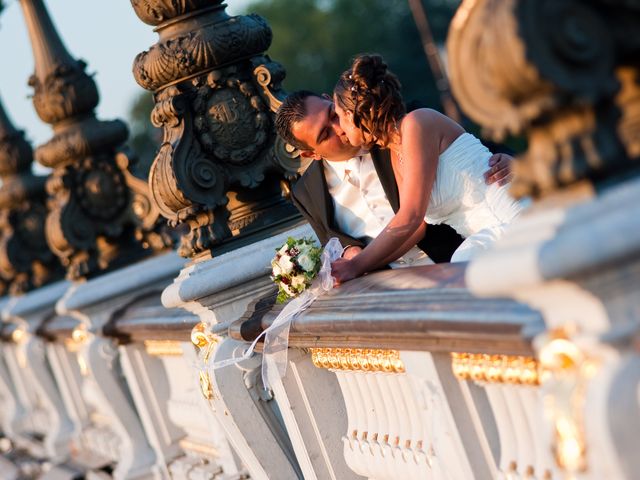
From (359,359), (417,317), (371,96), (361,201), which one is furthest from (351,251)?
(417,317)

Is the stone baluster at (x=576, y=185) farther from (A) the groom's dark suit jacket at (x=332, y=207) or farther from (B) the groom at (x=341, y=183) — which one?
(A) the groom's dark suit jacket at (x=332, y=207)

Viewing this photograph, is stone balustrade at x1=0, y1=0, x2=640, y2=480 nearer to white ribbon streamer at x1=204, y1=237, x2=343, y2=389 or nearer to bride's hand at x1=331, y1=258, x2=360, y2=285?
white ribbon streamer at x1=204, y1=237, x2=343, y2=389

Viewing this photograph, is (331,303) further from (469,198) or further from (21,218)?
(21,218)

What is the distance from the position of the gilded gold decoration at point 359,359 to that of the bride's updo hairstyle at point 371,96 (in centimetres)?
98

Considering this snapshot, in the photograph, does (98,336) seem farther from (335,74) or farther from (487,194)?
(335,74)

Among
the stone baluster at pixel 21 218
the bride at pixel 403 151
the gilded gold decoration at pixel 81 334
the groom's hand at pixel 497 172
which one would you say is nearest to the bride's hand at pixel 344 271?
the bride at pixel 403 151

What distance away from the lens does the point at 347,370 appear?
5.88 meters

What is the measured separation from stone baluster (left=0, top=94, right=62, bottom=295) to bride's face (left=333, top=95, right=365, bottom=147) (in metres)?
8.45

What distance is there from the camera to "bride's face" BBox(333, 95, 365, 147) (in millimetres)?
6207

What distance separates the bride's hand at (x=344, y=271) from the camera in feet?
19.7

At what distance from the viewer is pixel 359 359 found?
18.3ft

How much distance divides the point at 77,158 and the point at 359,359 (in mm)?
5539

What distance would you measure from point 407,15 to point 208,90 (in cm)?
9233

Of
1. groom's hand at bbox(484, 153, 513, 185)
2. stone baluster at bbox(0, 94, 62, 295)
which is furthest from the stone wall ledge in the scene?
stone baluster at bbox(0, 94, 62, 295)
